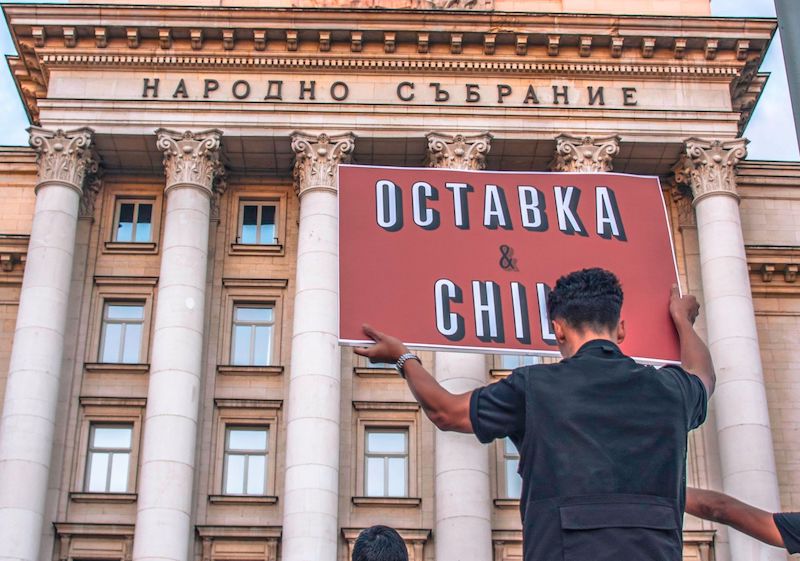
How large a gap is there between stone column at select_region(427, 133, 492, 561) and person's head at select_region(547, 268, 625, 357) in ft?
79.6

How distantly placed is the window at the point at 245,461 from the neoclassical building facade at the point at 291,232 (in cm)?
7

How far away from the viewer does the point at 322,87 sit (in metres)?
35.4

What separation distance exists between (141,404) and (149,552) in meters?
4.96

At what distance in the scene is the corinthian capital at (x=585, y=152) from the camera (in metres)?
34.4

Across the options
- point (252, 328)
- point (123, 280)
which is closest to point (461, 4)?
point (252, 328)

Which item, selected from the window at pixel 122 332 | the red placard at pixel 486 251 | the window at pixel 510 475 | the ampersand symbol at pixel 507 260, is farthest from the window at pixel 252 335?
the ampersand symbol at pixel 507 260

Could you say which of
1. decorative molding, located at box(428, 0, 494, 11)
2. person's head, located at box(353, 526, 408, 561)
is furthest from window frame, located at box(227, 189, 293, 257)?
person's head, located at box(353, 526, 408, 561)

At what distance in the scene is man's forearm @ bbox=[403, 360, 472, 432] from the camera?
4.81m

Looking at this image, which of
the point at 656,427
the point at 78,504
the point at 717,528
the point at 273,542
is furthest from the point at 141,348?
the point at 656,427

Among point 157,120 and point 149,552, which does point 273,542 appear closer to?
point 149,552

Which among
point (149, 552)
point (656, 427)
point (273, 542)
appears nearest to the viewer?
point (656, 427)

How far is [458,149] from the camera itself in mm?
34531

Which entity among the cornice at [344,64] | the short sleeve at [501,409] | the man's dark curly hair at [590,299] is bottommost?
the short sleeve at [501,409]

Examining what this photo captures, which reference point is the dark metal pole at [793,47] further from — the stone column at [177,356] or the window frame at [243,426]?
the window frame at [243,426]
